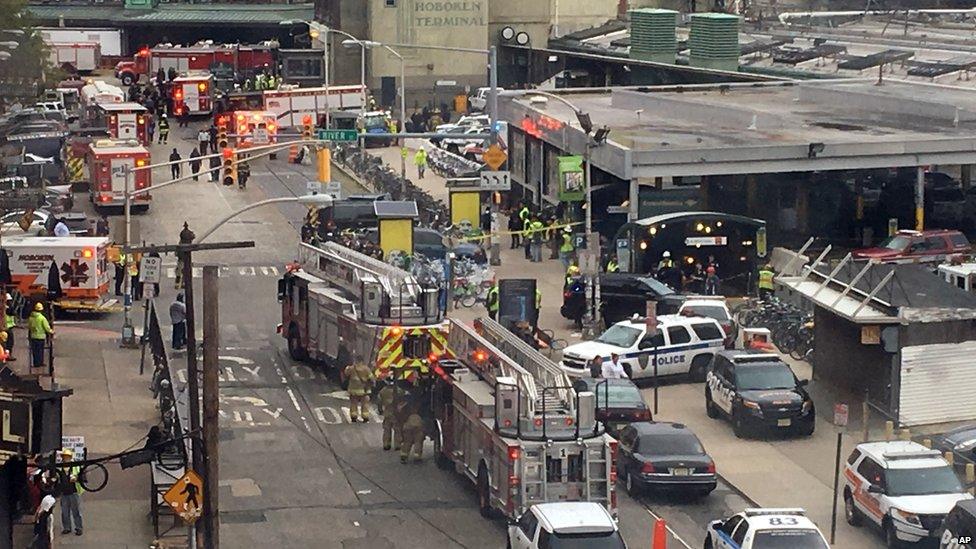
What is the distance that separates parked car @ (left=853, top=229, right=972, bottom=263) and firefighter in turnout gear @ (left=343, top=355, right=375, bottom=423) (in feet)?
59.8

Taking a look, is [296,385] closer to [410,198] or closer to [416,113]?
[410,198]

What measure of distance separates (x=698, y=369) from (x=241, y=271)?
2043cm

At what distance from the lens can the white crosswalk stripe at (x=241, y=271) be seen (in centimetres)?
5838

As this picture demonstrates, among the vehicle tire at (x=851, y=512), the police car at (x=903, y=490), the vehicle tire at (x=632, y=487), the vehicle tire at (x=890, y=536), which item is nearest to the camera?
the police car at (x=903, y=490)

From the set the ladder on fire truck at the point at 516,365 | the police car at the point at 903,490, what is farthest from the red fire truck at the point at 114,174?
the police car at the point at 903,490

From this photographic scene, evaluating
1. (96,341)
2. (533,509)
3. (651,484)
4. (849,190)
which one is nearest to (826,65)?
(849,190)

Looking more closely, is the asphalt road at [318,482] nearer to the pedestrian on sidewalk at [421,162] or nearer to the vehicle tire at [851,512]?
the vehicle tire at [851,512]

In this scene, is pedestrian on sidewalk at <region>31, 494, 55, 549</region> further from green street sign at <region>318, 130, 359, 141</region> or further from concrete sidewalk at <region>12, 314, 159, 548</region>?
green street sign at <region>318, 130, 359, 141</region>

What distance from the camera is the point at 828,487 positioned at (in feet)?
112

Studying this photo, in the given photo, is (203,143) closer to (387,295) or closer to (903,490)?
(387,295)

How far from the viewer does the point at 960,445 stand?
1289 inches

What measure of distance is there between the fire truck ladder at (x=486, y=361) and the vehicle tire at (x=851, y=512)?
5.17 metres

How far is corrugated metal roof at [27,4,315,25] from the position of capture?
5650 inches

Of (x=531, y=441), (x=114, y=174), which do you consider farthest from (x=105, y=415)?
(x=114, y=174)
